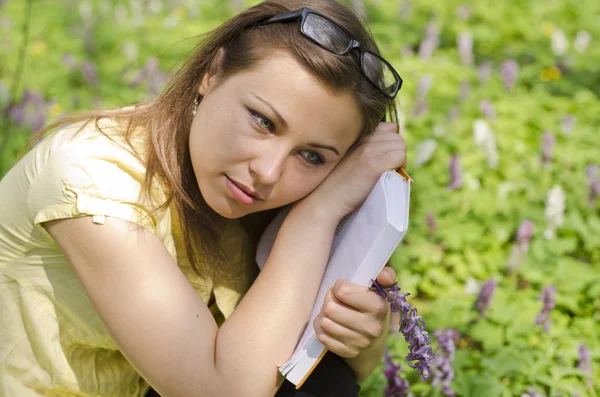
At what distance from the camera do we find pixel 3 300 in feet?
6.34

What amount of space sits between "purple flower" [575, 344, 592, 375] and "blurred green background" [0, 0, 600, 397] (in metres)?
0.01

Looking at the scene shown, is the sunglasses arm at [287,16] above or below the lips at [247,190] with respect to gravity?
above

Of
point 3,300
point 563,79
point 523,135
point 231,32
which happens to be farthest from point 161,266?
point 563,79

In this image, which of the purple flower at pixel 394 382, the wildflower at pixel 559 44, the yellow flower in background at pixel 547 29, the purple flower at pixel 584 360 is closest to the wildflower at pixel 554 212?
the purple flower at pixel 584 360

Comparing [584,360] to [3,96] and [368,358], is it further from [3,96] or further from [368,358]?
[3,96]

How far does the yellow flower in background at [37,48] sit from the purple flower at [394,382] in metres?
4.03

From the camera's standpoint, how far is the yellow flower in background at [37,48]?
16.9 ft

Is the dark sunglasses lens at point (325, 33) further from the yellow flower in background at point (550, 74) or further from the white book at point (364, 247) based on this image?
the yellow flower in background at point (550, 74)

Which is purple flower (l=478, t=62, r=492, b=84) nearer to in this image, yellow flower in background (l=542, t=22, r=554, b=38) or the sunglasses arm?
yellow flower in background (l=542, t=22, r=554, b=38)

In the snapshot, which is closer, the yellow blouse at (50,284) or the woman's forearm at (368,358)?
the yellow blouse at (50,284)

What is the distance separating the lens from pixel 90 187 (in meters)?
1.70

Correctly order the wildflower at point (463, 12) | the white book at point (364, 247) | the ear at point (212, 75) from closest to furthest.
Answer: the white book at point (364, 247) → the ear at point (212, 75) → the wildflower at point (463, 12)

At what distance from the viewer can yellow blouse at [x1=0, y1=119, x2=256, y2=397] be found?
1.78 m

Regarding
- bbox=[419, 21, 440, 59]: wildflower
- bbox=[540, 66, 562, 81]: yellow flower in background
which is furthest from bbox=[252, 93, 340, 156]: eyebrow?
bbox=[540, 66, 562, 81]: yellow flower in background
